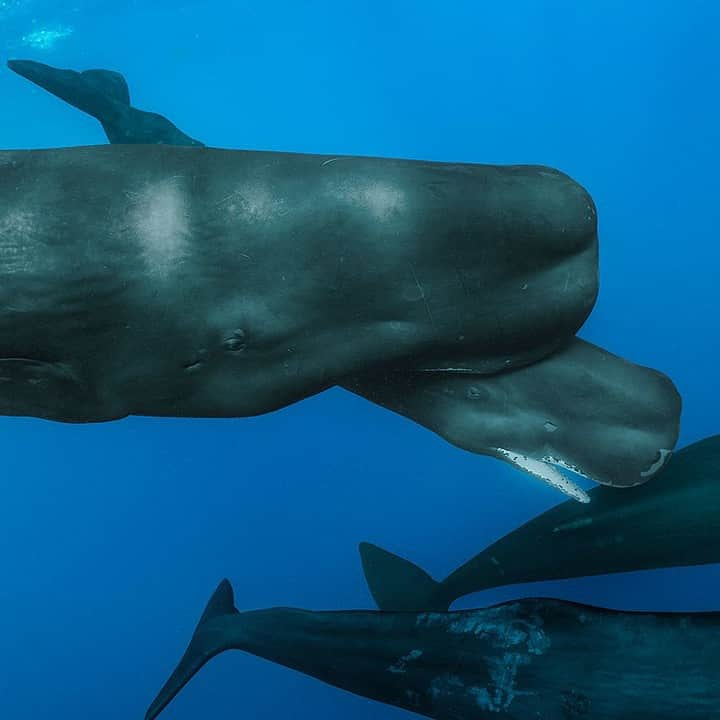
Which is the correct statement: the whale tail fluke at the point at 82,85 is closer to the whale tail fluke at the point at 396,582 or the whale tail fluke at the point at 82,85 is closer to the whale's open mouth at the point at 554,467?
the whale tail fluke at the point at 396,582

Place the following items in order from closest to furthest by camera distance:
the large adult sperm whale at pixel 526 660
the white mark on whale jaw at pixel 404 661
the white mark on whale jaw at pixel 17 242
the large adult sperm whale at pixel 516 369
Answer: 1. the white mark on whale jaw at pixel 17 242
2. the large adult sperm whale at pixel 516 369
3. the large adult sperm whale at pixel 526 660
4. the white mark on whale jaw at pixel 404 661

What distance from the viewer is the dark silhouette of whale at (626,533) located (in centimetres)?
349

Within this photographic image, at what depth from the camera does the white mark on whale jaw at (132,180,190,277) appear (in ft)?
8.14

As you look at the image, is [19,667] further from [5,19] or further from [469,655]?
[5,19]

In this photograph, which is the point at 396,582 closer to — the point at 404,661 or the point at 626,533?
the point at 404,661

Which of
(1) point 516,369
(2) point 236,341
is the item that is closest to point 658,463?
(1) point 516,369

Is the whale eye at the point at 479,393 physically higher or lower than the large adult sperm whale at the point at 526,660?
higher

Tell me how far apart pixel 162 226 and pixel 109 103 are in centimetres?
329

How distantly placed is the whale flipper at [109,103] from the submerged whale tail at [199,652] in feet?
9.10

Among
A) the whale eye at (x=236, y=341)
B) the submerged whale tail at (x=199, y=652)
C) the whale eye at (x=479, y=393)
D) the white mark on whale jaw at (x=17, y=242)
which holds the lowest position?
the submerged whale tail at (x=199, y=652)

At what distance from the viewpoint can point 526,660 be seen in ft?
11.8

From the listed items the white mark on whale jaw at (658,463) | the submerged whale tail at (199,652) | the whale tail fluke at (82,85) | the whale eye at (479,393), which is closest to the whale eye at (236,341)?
the whale eye at (479,393)

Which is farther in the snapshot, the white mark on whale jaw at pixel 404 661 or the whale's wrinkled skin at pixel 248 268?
the white mark on whale jaw at pixel 404 661

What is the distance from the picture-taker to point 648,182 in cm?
592
